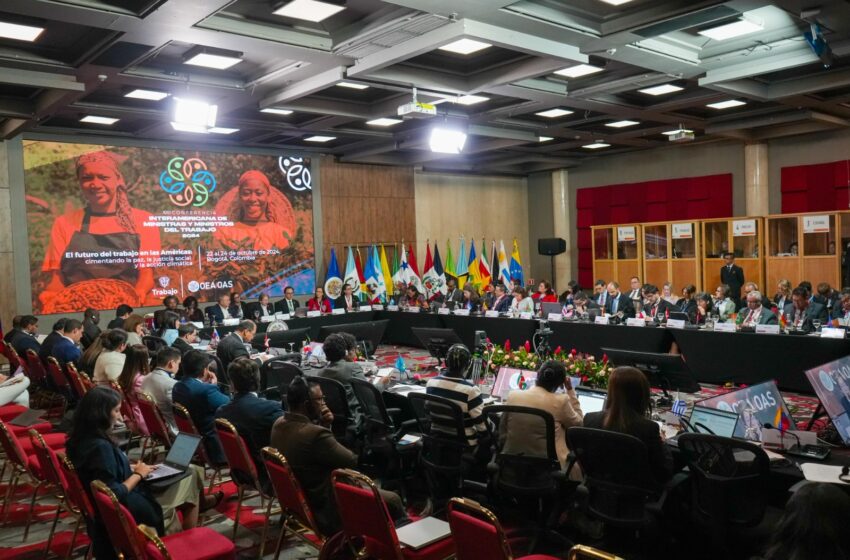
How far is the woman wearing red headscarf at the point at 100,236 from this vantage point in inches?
418

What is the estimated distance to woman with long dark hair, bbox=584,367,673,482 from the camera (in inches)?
127

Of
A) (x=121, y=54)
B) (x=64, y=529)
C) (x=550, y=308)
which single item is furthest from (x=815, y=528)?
(x=550, y=308)

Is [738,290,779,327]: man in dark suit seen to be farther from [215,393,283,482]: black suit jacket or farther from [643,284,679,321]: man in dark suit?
[215,393,283,482]: black suit jacket

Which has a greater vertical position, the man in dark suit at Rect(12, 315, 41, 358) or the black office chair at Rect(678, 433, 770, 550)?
the man in dark suit at Rect(12, 315, 41, 358)

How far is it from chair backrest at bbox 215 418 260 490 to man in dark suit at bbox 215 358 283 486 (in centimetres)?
16

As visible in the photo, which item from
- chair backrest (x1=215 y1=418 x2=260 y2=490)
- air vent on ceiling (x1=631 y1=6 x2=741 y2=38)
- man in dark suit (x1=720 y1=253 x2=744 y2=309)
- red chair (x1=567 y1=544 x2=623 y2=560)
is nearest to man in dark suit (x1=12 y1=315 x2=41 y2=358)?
chair backrest (x1=215 y1=418 x2=260 y2=490)

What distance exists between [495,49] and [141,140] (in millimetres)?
6790

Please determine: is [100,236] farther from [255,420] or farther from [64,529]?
[255,420]

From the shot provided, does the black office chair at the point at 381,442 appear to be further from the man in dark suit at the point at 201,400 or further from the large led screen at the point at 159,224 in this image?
the large led screen at the point at 159,224

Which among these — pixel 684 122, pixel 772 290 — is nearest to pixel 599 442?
pixel 684 122

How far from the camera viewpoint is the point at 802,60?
25.0 ft

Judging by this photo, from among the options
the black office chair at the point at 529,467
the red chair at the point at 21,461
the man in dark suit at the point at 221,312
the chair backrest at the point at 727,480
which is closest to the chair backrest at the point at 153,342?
the man in dark suit at the point at 221,312

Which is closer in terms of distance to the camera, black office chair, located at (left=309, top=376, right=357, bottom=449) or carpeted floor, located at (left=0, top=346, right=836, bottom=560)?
carpeted floor, located at (left=0, top=346, right=836, bottom=560)

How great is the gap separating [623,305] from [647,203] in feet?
20.2
